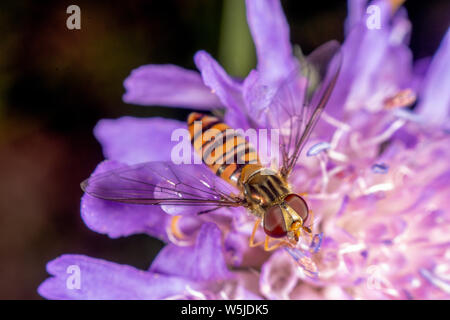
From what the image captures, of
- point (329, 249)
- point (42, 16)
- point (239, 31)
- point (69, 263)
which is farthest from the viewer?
point (239, 31)

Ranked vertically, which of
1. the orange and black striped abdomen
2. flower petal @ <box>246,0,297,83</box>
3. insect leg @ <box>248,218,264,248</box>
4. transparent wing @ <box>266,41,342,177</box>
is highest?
flower petal @ <box>246,0,297,83</box>

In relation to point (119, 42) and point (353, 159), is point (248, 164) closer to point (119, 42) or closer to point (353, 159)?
point (353, 159)

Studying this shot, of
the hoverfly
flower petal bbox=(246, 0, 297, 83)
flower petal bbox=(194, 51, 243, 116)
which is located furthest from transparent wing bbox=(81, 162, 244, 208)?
flower petal bbox=(246, 0, 297, 83)

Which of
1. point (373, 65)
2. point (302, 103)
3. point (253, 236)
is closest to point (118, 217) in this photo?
point (253, 236)

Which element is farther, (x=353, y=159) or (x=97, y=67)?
(x=97, y=67)

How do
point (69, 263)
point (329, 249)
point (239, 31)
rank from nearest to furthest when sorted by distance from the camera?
point (69, 263) → point (329, 249) → point (239, 31)

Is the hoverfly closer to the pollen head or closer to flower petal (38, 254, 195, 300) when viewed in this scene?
the pollen head
